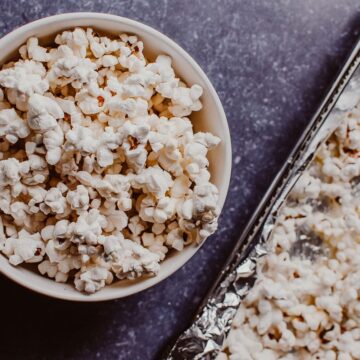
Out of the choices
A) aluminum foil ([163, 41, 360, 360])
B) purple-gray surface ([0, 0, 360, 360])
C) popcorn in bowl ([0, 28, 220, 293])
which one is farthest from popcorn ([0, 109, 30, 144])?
aluminum foil ([163, 41, 360, 360])

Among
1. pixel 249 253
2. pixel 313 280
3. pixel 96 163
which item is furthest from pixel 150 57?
pixel 313 280

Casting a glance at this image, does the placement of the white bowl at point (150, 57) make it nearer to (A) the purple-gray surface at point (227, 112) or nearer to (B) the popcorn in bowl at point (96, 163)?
(B) the popcorn in bowl at point (96, 163)

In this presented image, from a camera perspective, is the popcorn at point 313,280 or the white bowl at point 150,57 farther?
the popcorn at point 313,280

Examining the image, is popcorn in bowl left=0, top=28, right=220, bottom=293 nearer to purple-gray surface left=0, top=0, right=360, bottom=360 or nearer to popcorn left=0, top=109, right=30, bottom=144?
popcorn left=0, top=109, right=30, bottom=144

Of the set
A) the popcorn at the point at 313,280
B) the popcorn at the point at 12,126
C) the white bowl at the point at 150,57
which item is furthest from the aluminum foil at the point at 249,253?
the popcorn at the point at 12,126

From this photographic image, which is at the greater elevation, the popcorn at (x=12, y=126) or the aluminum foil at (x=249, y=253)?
the popcorn at (x=12, y=126)

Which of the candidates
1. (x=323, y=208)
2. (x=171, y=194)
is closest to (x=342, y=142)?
(x=323, y=208)
